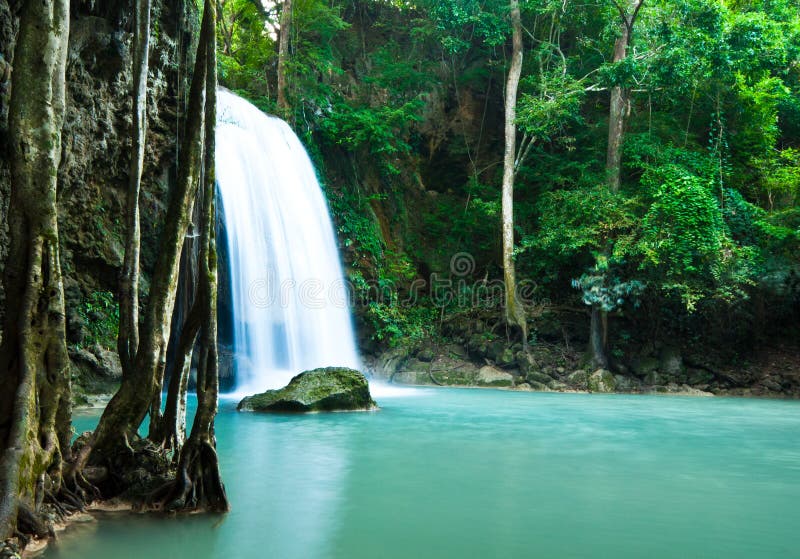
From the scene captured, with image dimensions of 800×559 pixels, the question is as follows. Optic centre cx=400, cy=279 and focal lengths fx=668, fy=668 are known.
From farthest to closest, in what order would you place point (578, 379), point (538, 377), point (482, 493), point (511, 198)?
point (511, 198) < point (538, 377) < point (578, 379) < point (482, 493)

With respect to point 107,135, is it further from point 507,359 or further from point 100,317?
A: point 507,359

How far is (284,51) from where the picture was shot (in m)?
18.1

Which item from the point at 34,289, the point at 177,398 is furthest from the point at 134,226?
the point at 34,289

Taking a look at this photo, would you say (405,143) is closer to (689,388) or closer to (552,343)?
(552,343)

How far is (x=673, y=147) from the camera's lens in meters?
16.7

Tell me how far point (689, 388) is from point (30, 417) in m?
15.1

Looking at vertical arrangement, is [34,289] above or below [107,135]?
A: below

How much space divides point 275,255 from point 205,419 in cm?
1097

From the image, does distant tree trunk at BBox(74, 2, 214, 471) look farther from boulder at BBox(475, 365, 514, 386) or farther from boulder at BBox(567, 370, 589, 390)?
boulder at BBox(567, 370, 589, 390)

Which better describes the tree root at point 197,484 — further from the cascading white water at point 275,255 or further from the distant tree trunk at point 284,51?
the distant tree trunk at point 284,51

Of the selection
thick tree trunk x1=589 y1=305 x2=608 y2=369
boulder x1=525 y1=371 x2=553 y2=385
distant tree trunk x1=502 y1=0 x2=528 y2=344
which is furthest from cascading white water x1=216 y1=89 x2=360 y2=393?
thick tree trunk x1=589 y1=305 x2=608 y2=369

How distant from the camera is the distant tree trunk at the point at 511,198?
16.9 m

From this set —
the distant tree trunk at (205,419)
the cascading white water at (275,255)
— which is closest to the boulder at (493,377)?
the cascading white water at (275,255)

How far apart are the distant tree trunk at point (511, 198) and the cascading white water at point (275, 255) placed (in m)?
4.24
